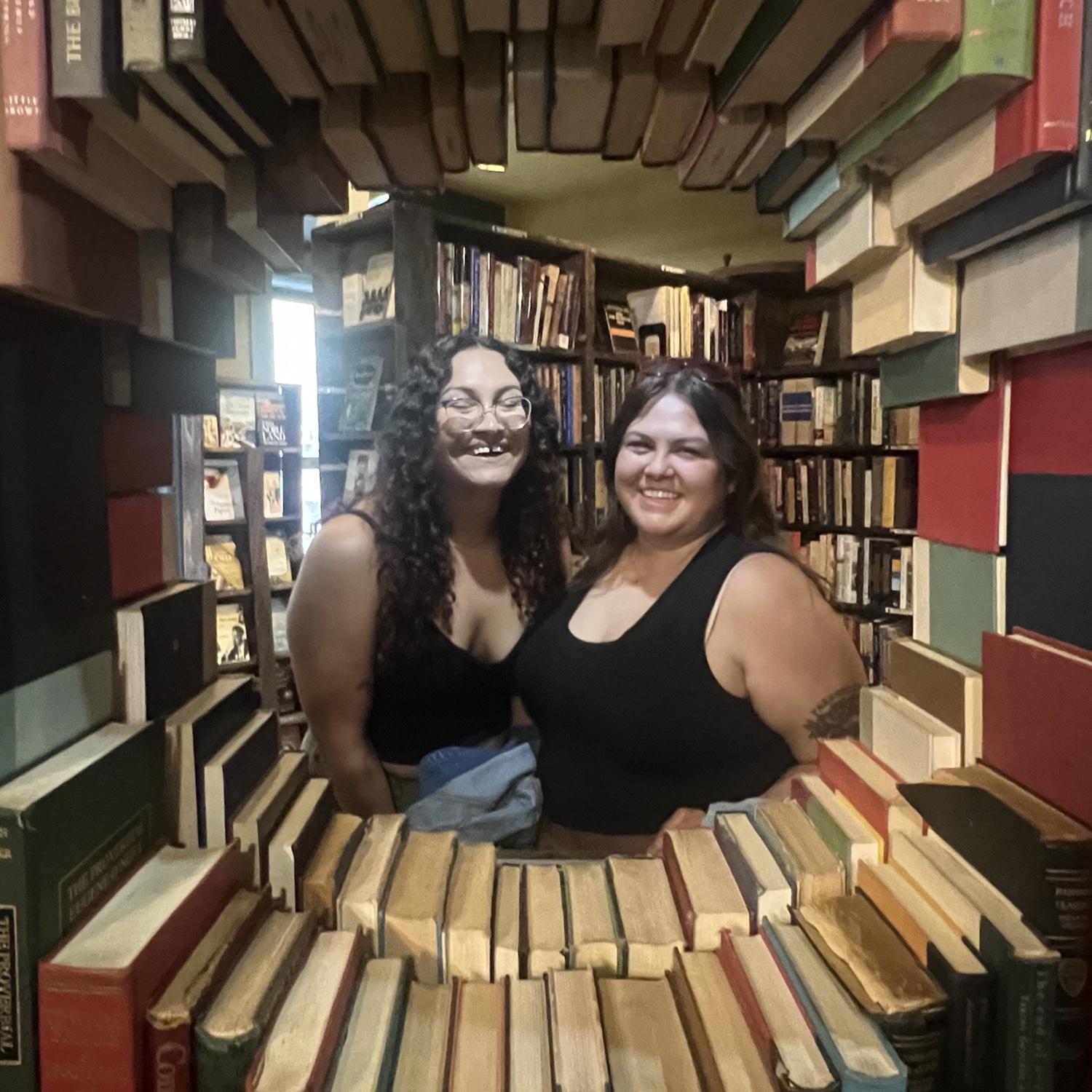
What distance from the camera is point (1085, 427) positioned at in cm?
56

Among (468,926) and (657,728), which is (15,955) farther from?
(657,728)

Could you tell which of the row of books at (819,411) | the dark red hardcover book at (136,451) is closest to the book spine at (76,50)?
the dark red hardcover book at (136,451)

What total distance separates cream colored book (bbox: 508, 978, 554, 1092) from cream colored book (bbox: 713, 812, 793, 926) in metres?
0.19

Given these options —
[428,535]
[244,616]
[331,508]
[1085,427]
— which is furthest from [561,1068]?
[244,616]

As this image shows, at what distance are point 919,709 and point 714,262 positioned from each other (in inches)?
100

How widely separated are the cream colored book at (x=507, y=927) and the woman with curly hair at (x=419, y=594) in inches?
14.0

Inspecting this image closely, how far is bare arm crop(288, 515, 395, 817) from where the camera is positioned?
110cm

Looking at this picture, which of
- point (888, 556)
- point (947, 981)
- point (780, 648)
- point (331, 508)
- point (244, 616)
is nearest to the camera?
point (947, 981)

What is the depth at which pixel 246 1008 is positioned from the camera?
0.56 m

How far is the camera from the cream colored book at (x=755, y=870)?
676 millimetres

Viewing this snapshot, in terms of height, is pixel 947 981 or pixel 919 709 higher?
pixel 919 709

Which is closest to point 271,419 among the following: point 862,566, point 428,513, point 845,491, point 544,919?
point 845,491

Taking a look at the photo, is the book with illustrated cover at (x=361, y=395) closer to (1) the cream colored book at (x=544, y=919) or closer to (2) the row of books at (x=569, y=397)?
(2) the row of books at (x=569, y=397)

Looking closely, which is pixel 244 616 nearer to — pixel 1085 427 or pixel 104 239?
pixel 104 239
